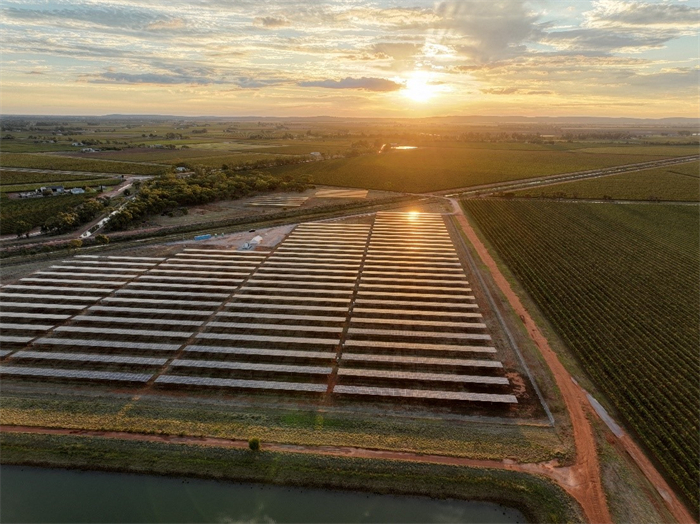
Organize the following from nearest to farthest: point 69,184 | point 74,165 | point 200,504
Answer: point 200,504
point 69,184
point 74,165

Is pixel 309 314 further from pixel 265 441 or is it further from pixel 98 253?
pixel 98 253

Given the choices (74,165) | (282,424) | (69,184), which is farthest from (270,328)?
(74,165)

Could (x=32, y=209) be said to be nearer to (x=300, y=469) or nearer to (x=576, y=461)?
(x=300, y=469)

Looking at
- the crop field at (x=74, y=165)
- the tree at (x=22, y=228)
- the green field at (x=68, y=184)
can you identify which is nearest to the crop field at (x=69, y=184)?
the green field at (x=68, y=184)

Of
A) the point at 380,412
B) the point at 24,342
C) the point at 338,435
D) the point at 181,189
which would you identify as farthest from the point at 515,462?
the point at 181,189

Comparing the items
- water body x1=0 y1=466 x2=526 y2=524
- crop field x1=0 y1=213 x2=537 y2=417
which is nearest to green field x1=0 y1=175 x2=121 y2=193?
crop field x1=0 y1=213 x2=537 y2=417

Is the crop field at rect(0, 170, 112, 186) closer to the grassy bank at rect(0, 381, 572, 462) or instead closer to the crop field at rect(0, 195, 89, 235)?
the crop field at rect(0, 195, 89, 235)

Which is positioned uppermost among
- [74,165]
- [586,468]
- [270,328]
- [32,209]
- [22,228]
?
[74,165]
